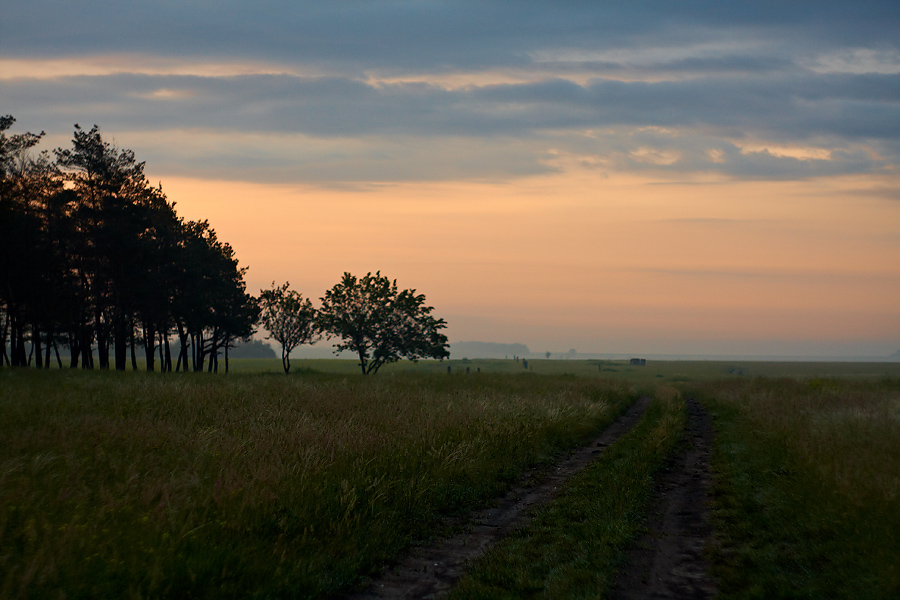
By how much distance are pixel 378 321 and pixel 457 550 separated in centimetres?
5432

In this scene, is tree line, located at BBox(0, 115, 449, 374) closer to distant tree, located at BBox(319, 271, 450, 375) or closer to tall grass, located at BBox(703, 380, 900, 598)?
distant tree, located at BBox(319, 271, 450, 375)

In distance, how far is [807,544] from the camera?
322 inches

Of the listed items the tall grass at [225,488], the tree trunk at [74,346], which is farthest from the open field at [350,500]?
the tree trunk at [74,346]

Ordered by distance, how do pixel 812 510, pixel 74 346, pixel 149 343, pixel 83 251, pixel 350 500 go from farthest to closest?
pixel 149 343, pixel 74 346, pixel 83 251, pixel 812 510, pixel 350 500

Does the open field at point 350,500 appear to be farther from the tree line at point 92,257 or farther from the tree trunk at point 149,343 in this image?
the tree trunk at point 149,343

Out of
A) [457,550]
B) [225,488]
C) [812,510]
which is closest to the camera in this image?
[457,550]

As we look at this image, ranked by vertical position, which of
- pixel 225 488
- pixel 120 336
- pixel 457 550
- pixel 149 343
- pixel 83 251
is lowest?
pixel 457 550

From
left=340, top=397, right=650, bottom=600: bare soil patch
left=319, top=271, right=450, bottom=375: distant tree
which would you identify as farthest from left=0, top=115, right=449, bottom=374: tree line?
left=340, top=397, right=650, bottom=600: bare soil patch

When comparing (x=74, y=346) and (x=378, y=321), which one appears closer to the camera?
(x=74, y=346)

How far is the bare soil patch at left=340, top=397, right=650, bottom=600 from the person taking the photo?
21.9ft

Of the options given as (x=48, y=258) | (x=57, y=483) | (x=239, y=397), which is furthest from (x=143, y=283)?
(x=57, y=483)

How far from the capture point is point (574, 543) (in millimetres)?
8094

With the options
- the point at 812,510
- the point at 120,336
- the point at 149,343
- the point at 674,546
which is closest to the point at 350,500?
the point at 674,546

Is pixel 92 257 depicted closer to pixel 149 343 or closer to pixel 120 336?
pixel 120 336
